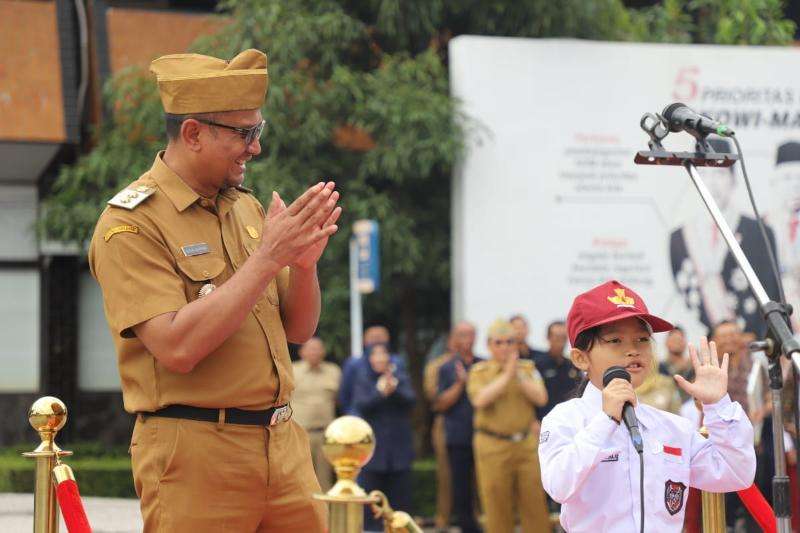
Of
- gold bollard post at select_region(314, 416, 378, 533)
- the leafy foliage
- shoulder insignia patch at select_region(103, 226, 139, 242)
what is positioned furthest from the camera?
the leafy foliage

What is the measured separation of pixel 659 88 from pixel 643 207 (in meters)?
1.25

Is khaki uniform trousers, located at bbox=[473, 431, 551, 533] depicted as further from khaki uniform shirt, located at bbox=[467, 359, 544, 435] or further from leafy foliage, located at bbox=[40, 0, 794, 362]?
leafy foliage, located at bbox=[40, 0, 794, 362]

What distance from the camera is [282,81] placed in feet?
46.8

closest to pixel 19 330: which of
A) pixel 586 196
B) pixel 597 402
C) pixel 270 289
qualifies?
pixel 586 196

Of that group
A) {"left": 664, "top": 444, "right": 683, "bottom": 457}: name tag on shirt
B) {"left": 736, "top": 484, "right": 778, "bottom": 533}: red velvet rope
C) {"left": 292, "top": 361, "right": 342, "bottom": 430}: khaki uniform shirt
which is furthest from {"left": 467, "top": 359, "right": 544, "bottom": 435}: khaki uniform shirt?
{"left": 664, "top": 444, "right": 683, "bottom": 457}: name tag on shirt

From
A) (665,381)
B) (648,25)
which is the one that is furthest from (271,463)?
(648,25)

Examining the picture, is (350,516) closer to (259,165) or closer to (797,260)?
(259,165)

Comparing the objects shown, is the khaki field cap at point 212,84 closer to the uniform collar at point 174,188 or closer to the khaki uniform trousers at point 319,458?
the uniform collar at point 174,188

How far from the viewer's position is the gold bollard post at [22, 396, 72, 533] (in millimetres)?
5027

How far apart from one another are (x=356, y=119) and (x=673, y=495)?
10718mm

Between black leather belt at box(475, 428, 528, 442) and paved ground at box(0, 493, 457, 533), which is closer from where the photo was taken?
paved ground at box(0, 493, 457, 533)

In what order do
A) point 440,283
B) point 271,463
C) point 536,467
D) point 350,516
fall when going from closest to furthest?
point 350,516
point 271,463
point 536,467
point 440,283

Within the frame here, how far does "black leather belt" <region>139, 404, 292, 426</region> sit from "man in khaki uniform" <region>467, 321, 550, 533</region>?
22.8 ft

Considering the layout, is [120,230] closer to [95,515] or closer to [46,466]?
[46,466]
